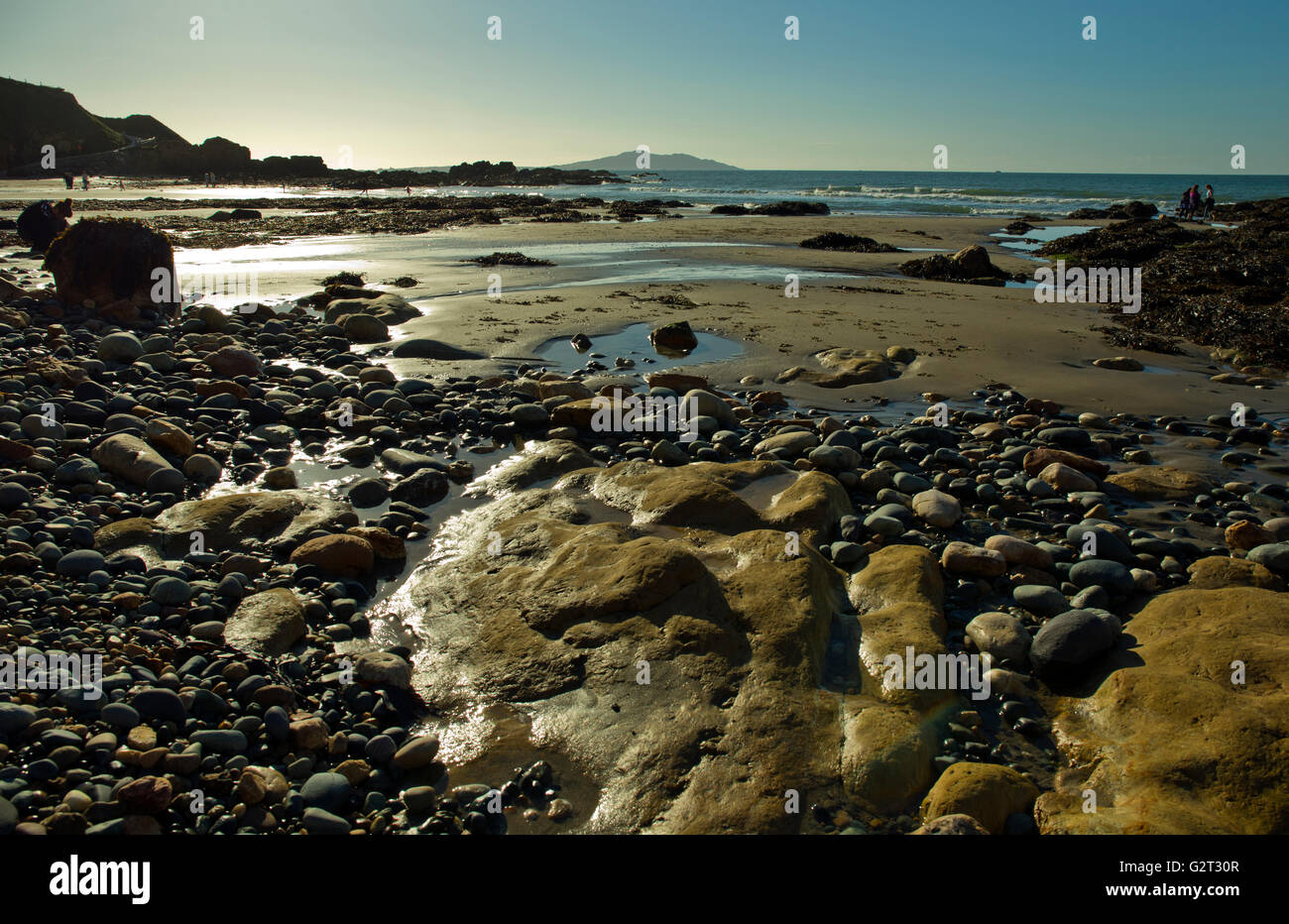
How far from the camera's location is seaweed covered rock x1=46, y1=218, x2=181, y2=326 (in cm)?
1035

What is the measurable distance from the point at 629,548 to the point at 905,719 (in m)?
1.70

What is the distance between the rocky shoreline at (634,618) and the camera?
287cm

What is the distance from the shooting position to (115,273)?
1061cm

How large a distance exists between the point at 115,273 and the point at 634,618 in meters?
10.9

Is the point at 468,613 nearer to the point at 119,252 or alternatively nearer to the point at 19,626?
the point at 19,626

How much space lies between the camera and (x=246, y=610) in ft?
13.0

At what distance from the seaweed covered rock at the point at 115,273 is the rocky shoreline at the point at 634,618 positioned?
12.2 ft
